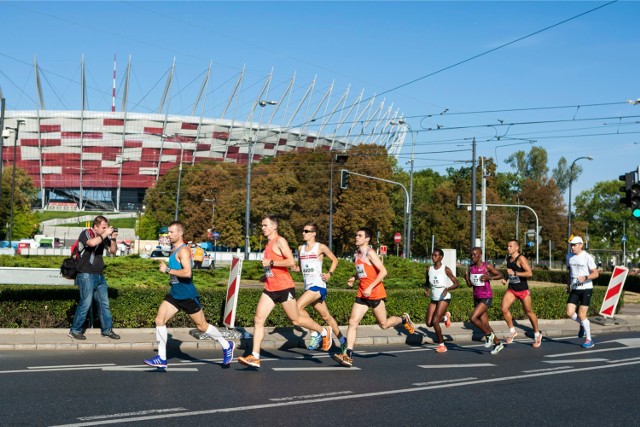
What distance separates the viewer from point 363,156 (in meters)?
64.4

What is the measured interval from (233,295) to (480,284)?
3.82m

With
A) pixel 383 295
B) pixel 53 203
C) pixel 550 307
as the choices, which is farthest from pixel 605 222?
pixel 383 295

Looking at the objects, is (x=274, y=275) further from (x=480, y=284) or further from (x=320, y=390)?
(x=480, y=284)

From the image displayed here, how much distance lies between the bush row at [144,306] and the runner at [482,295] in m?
3.28

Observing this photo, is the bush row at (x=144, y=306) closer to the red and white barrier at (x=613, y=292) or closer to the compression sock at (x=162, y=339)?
the red and white barrier at (x=613, y=292)

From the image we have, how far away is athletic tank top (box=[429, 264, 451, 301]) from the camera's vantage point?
41.5ft

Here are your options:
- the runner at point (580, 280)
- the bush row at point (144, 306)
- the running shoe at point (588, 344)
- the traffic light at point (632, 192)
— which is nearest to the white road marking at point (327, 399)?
the running shoe at point (588, 344)

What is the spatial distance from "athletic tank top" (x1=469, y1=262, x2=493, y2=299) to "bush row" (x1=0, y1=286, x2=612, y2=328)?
3.26 meters

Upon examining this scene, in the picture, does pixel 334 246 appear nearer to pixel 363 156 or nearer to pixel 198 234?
pixel 363 156

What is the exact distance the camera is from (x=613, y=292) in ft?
59.6

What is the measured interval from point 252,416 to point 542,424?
2.39 m

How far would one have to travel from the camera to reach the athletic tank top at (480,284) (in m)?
12.6

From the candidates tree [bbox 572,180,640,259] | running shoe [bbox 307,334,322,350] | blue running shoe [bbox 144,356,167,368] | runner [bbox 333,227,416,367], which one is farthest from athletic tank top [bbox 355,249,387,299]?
tree [bbox 572,180,640,259]

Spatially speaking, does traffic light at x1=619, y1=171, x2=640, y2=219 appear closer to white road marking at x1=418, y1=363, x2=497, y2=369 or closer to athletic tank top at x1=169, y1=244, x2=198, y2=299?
white road marking at x1=418, y1=363, x2=497, y2=369
